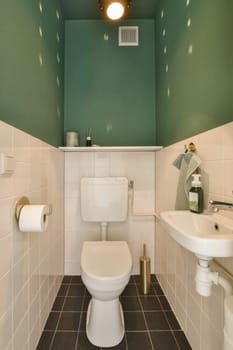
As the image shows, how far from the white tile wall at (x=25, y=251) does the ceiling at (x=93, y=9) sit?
1355mm

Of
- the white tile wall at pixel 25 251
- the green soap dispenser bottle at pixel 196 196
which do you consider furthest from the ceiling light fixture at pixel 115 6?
the green soap dispenser bottle at pixel 196 196

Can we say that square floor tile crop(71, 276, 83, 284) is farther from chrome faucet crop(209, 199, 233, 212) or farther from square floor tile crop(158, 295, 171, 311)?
chrome faucet crop(209, 199, 233, 212)

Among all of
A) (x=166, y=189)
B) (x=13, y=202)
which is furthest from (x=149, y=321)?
(x=13, y=202)

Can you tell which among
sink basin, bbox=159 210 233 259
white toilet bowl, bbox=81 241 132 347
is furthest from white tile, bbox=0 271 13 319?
sink basin, bbox=159 210 233 259

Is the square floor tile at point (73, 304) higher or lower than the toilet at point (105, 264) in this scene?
lower

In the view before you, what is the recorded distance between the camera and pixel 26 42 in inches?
42.6

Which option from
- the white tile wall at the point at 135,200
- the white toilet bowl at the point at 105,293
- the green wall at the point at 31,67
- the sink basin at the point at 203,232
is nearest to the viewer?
the sink basin at the point at 203,232

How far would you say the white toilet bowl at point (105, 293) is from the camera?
1.13 metres

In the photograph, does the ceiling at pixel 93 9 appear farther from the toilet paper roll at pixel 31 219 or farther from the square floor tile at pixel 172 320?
the square floor tile at pixel 172 320

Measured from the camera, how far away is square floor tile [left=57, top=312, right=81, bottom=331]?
1.29 m

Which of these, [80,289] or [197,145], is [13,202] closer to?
[197,145]

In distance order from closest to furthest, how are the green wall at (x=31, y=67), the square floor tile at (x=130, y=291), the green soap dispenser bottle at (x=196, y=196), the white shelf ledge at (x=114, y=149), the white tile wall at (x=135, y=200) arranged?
the green wall at (x=31, y=67), the green soap dispenser bottle at (x=196, y=196), the square floor tile at (x=130, y=291), the white shelf ledge at (x=114, y=149), the white tile wall at (x=135, y=200)

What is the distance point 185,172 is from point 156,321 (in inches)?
41.3

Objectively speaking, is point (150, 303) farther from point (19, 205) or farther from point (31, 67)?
point (31, 67)
